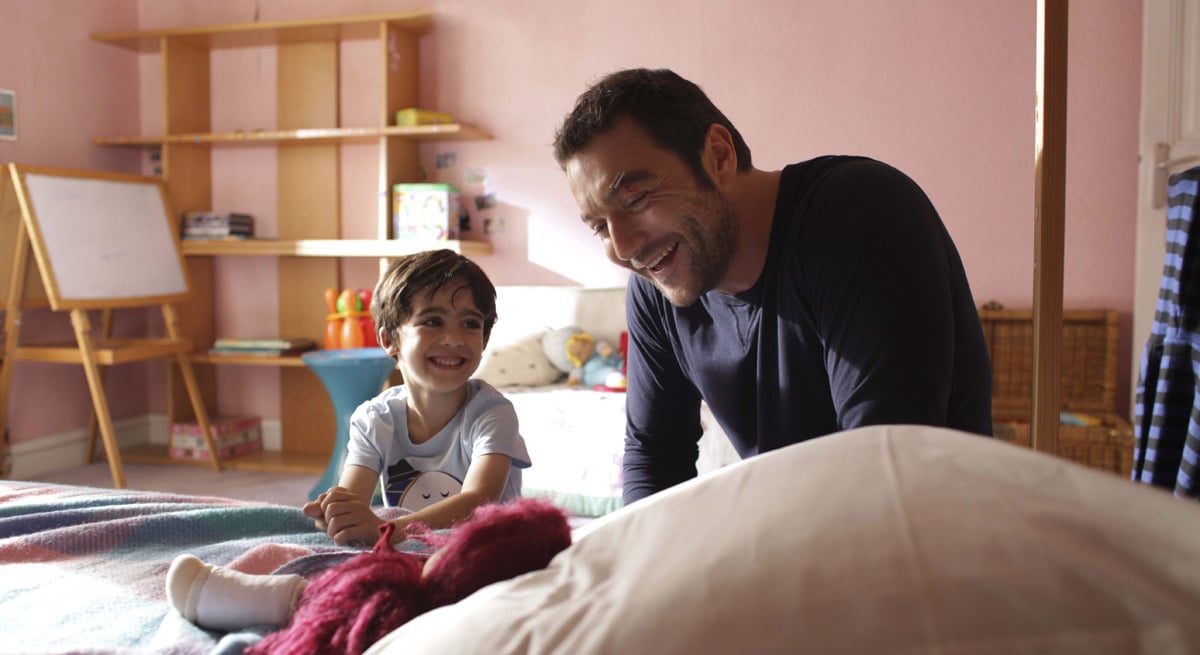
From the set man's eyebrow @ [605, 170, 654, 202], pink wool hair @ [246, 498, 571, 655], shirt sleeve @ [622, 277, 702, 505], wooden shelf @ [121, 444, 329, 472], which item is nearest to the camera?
pink wool hair @ [246, 498, 571, 655]

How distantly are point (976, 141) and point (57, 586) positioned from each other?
11.2 ft

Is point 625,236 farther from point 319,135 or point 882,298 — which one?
point 319,135

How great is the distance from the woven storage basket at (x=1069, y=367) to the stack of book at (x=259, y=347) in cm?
288

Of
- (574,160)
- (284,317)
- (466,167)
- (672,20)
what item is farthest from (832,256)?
(284,317)

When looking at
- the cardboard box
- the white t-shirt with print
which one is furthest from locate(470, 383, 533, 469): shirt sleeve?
the cardboard box

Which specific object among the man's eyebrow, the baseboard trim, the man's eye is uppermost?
the man's eyebrow

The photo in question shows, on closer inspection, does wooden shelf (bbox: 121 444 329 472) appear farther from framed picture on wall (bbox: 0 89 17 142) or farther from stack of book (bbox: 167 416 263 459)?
framed picture on wall (bbox: 0 89 17 142)

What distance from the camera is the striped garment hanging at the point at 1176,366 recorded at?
1.56 meters

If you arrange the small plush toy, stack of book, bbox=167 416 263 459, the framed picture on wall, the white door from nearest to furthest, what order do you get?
the white door, the small plush toy, the framed picture on wall, stack of book, bbox=167 416 263 459

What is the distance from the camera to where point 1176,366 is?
1.63m

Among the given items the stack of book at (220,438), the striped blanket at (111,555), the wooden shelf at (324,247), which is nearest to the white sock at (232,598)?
the striped blanket at (111,555)

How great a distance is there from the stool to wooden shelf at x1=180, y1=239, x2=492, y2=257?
1.91ft

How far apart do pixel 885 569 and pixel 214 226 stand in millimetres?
4223

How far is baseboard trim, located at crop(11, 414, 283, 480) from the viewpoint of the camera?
3.83m
